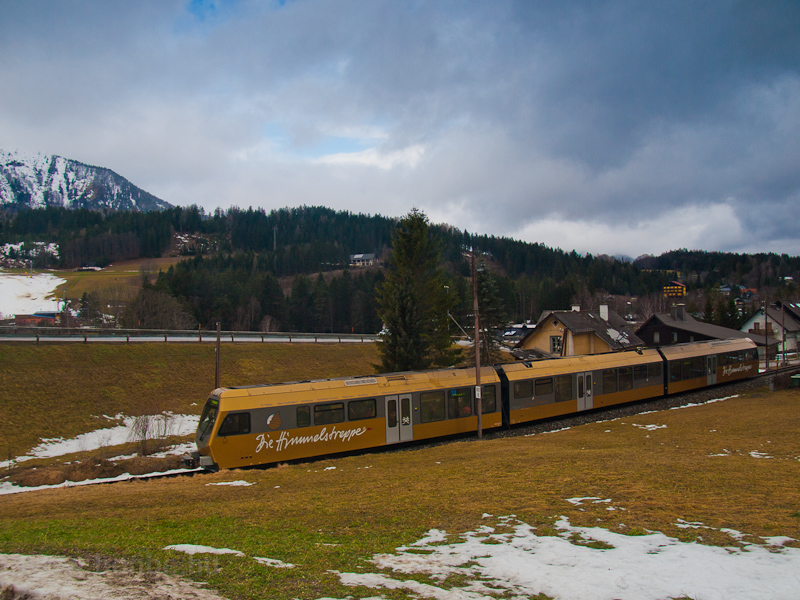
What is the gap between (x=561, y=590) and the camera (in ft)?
20.3

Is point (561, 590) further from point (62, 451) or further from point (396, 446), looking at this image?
point (62, 451)

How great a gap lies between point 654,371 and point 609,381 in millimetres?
4820

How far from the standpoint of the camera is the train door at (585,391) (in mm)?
28625

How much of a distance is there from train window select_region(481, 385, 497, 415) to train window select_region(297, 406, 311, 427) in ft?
30.4

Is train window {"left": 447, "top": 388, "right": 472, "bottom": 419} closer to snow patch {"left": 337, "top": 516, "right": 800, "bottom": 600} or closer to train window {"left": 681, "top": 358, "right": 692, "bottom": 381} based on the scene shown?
snow patch {"left": 337, "top": 516, "right": 800, "bottom": 600}

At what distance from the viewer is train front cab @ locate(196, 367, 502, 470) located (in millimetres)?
17859

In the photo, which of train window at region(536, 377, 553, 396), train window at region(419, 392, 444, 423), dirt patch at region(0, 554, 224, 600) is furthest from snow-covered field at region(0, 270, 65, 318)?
dirt patch at region(0, 554, 224, 600)

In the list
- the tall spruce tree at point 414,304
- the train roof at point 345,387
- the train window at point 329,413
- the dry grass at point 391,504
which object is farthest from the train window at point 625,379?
the train window at point 329,413

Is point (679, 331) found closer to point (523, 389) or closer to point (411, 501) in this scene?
point (523, 389)

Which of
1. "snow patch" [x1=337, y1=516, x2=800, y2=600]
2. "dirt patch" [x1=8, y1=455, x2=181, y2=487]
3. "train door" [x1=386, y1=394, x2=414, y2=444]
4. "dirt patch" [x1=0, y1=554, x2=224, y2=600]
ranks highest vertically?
"dirt patch" [x1=0, y1=554, x2=224, y2=600]

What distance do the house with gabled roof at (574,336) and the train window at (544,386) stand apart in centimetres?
2149

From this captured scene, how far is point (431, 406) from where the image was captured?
22891mm

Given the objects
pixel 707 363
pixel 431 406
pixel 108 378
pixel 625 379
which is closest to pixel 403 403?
pixel 431 406

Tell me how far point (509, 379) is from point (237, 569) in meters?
20.2
